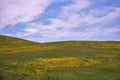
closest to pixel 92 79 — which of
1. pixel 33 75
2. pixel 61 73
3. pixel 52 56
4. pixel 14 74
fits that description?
pixel 61 73

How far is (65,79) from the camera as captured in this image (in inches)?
1598

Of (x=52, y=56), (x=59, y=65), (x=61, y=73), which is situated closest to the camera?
(x=61, y=73)

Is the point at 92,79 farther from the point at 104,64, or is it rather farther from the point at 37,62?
the point at 37,62

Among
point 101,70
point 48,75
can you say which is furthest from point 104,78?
point 48,75

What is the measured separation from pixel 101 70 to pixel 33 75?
12655 millimetres

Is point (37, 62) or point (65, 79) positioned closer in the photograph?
point (65, 79)

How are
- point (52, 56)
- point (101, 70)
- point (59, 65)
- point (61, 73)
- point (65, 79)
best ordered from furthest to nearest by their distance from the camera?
point (52, 56)
point (59, 65)
point (101, 70)
point (61, 73)
point (65, 79)

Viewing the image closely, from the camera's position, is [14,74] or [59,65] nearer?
[14,74]

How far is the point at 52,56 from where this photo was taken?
61.2 m

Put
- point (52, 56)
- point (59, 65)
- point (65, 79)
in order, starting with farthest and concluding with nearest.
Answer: point (52, 56)
point (59, 65)
point (65, 79)

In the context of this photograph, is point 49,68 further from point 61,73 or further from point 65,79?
point 65,79

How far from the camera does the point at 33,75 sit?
137 feet

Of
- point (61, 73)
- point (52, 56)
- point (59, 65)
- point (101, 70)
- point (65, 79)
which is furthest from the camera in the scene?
point (52, 56)

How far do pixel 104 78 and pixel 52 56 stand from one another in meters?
20.9
